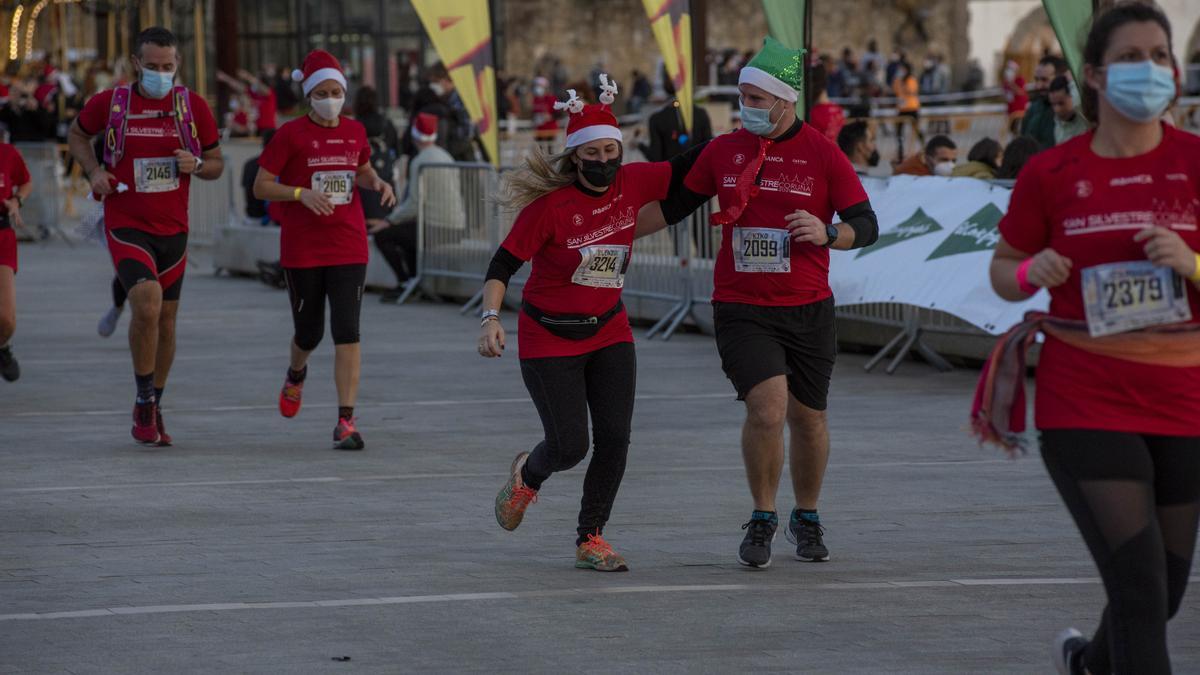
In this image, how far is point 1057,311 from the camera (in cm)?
477

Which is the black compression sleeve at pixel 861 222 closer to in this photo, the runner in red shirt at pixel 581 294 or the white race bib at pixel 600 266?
the runner in red shirt at pixel 581 294

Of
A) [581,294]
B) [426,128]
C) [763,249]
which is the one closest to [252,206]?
[426,128]

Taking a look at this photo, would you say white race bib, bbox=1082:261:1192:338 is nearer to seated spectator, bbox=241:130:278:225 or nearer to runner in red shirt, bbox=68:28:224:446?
runner in red shirt, bbox=68:28:224:446

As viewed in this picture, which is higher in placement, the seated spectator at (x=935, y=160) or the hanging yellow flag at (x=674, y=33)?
the hanging yellow flag at (x=674, y=33)

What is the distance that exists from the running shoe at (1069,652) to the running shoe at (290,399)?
613 cm

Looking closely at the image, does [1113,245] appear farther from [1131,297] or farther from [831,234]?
[831,234]

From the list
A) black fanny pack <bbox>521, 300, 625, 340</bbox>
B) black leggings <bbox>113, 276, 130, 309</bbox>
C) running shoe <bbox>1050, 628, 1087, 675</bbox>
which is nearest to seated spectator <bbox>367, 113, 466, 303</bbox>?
black leggings <bbox>113, 276, 130, 309</bbox>

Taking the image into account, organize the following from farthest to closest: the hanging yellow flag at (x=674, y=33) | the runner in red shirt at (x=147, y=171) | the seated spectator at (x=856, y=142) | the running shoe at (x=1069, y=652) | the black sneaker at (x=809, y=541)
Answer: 1. the hanging yellow flag at (x=674, y=33)
2. the seated spectator at (x=856, y=142)
3. the runner in red shirt at (x=147, y=171)
4. the black sneaker at (x=809, y=541)
5. the running shoe at (x=1069, y=652)

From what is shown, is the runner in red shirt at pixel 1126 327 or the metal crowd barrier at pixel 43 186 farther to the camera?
the metal crowd barrier at pixel 43 186

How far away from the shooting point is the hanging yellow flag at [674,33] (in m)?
16.2

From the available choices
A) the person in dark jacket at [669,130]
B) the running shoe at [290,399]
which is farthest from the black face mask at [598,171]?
the person in dark jacket at [669,130]

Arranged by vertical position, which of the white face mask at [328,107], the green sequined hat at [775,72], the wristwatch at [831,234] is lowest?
the wristwatch at [831,234]

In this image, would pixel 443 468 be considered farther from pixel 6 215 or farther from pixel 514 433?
pixel 6 215

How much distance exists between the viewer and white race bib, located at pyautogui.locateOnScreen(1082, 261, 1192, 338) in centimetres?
458
